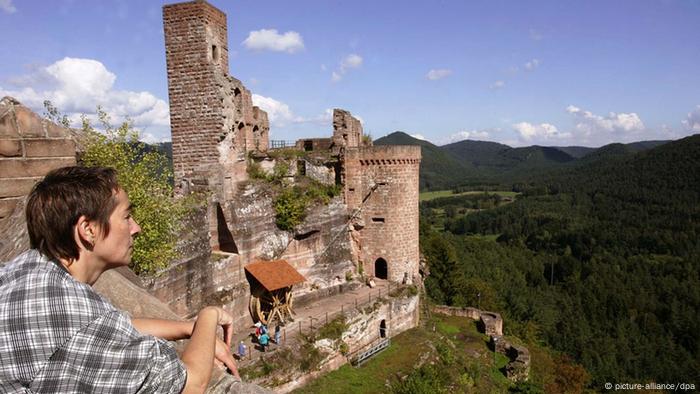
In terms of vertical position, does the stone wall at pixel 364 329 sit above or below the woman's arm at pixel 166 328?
below

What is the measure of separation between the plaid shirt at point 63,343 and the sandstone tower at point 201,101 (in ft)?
54.7

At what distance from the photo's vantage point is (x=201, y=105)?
61.7ft

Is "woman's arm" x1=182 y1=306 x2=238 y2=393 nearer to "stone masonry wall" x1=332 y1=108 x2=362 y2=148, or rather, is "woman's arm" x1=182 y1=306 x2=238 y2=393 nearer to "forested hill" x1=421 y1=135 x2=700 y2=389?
"stone masonry wall" x1=332 y1=108 x2=362 y2=148

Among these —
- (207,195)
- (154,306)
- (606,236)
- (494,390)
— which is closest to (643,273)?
(606,236)

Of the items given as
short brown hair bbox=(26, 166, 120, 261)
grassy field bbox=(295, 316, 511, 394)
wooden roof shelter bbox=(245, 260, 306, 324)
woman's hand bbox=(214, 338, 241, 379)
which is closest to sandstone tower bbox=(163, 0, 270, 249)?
wooden roof shelter bbox=(245, 260, 306, 324)

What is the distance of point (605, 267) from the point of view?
82625mm

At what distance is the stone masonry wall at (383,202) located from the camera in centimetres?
2436

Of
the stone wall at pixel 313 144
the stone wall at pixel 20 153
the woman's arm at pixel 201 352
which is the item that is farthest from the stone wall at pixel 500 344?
the woman's arm at pixel 201 352

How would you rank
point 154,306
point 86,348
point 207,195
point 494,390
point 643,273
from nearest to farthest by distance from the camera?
point 86,348 → point 154,306 → point 207,195 → point 494,390 → point 643,273

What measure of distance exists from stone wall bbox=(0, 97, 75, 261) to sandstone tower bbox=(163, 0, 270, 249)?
12.9 metres

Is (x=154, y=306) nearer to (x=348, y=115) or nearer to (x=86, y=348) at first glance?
(x=86, y=348)

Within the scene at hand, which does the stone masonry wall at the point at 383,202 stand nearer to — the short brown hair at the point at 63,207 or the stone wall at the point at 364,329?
the stone wall at the point at 364,329

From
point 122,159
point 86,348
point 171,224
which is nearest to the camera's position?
point 86,348

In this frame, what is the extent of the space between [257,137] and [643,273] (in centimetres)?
8231
